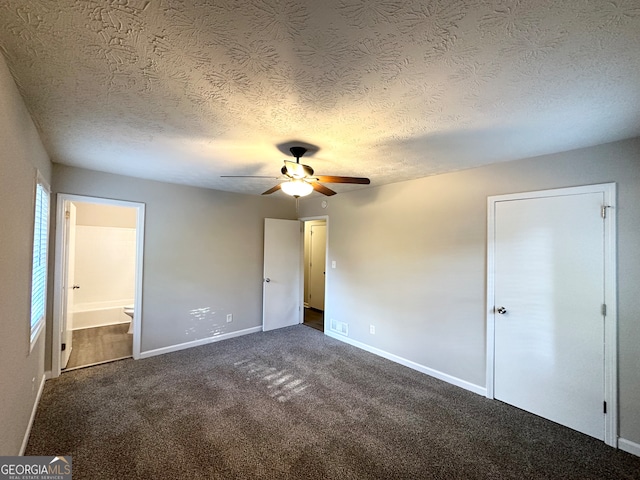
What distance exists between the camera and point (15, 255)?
66.5 inches

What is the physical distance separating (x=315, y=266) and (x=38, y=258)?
188 inches

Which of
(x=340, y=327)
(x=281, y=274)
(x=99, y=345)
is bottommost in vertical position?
(x=99, y=345)

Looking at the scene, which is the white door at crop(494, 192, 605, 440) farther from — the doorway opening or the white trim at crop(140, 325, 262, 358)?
the doorway opening

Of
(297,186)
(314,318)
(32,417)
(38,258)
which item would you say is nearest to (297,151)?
(297,186)

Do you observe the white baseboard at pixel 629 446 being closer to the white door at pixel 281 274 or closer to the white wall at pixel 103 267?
the white door at pixel 281 274

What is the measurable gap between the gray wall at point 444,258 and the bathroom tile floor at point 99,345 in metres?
3.14

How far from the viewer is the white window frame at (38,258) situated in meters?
2.22

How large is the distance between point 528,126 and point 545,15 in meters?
1.13

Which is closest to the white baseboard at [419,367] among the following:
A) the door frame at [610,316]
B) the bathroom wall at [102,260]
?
the door frame at [610,316]

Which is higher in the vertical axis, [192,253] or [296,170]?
[296,170]

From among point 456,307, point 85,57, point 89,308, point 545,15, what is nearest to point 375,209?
point 456,307

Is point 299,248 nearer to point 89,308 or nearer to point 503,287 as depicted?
point 503,287

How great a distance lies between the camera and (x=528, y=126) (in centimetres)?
197

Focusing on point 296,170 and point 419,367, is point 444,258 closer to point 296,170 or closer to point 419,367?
point 419,367
